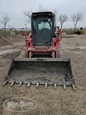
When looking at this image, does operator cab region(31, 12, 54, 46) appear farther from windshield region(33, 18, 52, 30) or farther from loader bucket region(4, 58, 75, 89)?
loader bucket region(4, 58, 75, 89)

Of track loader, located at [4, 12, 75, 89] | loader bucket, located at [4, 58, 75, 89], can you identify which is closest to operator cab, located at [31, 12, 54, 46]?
track loader, located at [4, 12, 75, 89]

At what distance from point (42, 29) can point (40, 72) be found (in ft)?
8.68

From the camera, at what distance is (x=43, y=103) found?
420 centimetres

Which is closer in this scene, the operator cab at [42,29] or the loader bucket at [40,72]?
the loader bucket at [40,72]

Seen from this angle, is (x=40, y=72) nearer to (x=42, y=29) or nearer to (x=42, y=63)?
(x=42, y=63)

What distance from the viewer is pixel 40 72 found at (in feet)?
19.7

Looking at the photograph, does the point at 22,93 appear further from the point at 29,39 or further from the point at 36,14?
the point at 36,14

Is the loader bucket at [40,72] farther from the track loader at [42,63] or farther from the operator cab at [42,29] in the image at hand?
the operator cab at [42,29]

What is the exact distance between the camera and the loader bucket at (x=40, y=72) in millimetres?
5430

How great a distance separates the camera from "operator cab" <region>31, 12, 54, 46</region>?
25.7ft

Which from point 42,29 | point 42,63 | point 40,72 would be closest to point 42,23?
point 42,29

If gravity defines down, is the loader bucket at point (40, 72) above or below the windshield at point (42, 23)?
below

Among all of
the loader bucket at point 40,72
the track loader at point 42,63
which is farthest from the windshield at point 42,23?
the loader bucket at point 40,72

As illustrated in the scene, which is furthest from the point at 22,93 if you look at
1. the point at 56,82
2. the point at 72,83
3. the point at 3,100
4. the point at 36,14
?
the point at 36,14
